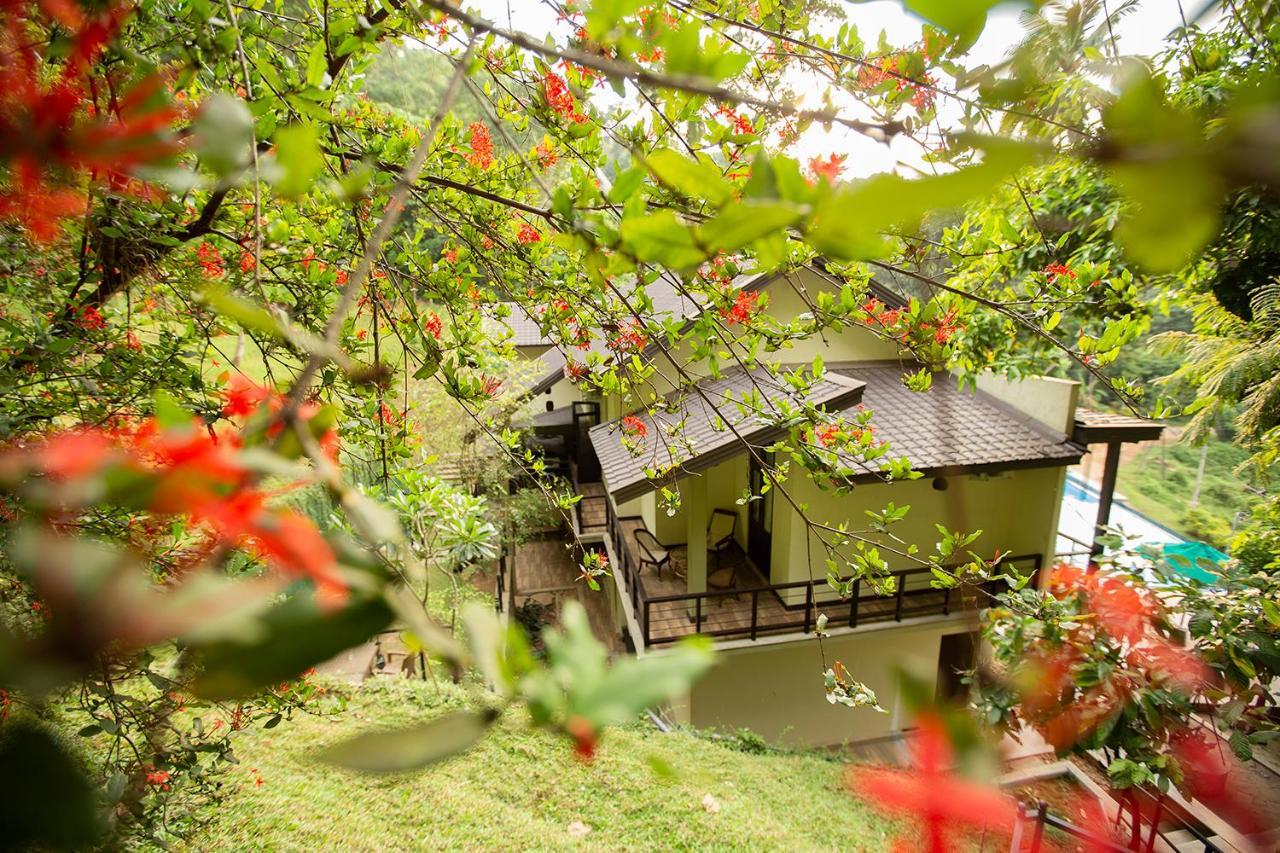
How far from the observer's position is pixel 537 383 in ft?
32.1

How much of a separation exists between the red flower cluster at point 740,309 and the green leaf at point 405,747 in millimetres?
1372

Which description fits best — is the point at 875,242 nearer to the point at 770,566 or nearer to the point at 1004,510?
the point at 770,566

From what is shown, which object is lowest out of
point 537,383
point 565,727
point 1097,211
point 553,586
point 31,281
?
point 553,586

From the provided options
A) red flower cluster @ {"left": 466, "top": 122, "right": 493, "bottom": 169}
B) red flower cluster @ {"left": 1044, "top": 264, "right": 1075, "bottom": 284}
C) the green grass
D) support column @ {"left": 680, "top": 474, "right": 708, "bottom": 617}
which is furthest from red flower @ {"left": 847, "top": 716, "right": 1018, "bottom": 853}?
the green grass

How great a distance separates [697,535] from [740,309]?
406cm

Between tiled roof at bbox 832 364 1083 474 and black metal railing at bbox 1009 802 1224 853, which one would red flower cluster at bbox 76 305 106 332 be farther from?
tiled roof at bbox 832 364 1083 474

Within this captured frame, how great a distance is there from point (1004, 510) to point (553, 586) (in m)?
6.18

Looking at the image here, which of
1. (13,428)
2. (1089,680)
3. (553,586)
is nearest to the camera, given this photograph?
(13,428)

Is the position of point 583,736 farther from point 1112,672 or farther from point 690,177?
point 1112,672

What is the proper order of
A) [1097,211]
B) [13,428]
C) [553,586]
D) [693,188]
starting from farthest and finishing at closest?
1. [553,586]
2. [1097,211]
3. [13,428]
4. [693,188]

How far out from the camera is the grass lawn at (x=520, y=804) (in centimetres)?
337

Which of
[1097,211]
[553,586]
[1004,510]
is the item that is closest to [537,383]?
[553,586]

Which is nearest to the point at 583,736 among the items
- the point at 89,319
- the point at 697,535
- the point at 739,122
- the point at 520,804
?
the point at 739,122

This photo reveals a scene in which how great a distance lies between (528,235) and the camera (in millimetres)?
2172
